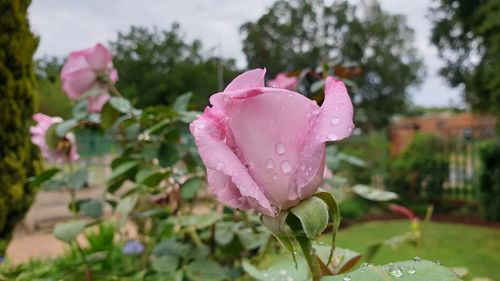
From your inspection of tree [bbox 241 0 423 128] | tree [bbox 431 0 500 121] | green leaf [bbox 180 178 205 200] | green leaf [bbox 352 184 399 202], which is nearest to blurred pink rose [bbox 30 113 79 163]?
green leaf [bbox 180 178 205 200]

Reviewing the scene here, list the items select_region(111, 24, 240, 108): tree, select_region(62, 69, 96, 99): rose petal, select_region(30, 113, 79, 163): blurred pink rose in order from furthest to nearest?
select_region(111, 24, 240, 108): tree → select_region(30, 113, 79, 163): blurred pink rose → select_region(62, 69, 96, 99): rose petal

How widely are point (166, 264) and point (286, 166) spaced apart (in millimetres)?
599

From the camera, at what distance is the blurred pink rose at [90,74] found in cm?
107

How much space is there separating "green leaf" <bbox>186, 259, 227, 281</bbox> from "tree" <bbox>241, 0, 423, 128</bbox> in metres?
12.3

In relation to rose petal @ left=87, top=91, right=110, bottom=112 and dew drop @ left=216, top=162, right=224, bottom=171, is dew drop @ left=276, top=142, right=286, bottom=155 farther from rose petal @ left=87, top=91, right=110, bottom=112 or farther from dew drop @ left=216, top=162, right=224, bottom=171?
rose petal @ left=87, top=91, right=110, bottom=112

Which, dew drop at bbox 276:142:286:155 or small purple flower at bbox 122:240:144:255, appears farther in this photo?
small purple flower at bbox 122:240:144:255

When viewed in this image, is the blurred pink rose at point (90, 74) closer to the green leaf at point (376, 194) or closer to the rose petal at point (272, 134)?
the green leaf at point (376, 194)

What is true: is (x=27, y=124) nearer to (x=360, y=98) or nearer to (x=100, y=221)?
(x=100, y=221)

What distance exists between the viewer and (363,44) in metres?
18.7

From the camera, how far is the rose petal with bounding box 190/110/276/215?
0.35 meters

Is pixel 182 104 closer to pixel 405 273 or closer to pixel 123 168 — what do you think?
pixel 123 168

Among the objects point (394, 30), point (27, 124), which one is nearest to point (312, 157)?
point (27, 124)

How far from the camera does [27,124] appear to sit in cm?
227

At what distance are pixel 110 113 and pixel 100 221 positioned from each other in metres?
0.23
